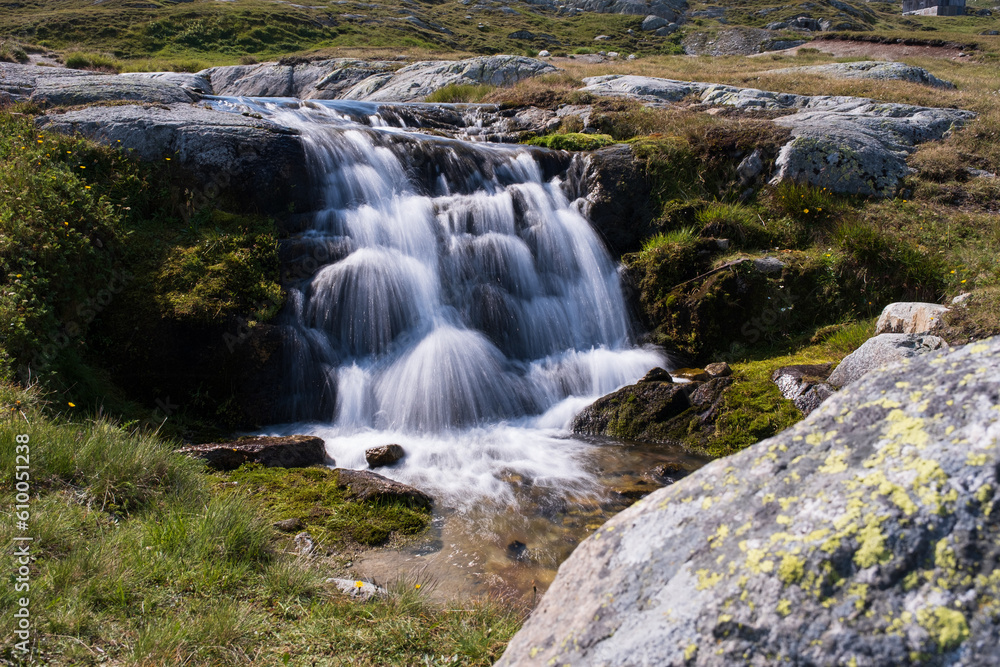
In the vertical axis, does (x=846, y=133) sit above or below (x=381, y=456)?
above

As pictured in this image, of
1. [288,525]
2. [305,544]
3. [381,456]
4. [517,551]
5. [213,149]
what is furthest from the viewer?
[213,149]

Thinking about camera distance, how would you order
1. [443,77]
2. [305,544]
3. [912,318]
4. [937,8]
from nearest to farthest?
[305,544] < [912,318] < [443,77] < [937,8]

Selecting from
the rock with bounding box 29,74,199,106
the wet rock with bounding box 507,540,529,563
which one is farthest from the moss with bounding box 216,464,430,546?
the rock with bounding box 29,74,199,106

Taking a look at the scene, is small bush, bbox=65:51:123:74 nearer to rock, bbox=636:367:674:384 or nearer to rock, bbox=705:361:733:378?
rock, bbox=636:367:674:384

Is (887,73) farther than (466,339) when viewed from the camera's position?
Yes

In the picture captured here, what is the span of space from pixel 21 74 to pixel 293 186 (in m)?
6.87

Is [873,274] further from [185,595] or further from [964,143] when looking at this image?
[185,595]

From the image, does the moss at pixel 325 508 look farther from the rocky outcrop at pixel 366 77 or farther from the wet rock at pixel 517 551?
the rocky outcrop at pixel 366 77

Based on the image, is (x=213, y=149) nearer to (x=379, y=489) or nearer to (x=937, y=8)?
(x=379, y=489)

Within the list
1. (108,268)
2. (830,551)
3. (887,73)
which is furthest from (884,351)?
(887,73)

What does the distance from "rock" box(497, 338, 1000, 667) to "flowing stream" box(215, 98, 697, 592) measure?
8.64 feet

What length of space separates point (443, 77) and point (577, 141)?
42.8 feet

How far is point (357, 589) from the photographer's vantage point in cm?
377

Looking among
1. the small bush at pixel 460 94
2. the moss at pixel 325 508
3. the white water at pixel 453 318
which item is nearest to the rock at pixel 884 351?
the white water at pixel 453 318
